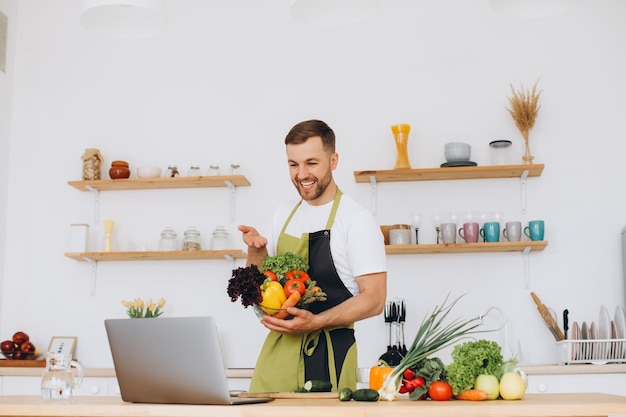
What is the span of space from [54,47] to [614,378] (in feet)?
11.6

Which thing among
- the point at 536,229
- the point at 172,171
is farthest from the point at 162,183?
the point at 536,229

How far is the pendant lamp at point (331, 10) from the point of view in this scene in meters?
2.59

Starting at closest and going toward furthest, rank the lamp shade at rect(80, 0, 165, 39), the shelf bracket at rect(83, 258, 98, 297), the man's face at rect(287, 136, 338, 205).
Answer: the man's face at rect(287, 136, 338, 205), the lamp shade at rect(80, 0, 165, 39), the shelf bracket at rect(83, 258, 98, 297)

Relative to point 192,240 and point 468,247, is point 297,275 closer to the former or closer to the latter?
point 468,247

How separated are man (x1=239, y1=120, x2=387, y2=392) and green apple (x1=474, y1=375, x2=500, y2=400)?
24.8 inches

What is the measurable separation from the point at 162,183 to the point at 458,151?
1587 mm

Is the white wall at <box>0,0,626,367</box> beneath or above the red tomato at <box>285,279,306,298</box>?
above

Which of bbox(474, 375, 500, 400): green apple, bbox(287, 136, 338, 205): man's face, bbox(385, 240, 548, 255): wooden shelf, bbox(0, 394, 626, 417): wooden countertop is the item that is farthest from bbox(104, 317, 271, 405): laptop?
bbox(385, 240, 548, 255): wooden shelf

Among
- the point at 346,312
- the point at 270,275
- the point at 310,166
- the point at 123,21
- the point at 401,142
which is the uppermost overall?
the point at 123,21

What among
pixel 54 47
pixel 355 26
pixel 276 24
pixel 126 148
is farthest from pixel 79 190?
pixel 355 26

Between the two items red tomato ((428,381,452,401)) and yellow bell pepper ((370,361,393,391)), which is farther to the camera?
yellow bell pepper ((370,361,393,391))

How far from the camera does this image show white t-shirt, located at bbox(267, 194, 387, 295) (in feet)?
8.25

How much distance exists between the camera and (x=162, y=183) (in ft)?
14.5

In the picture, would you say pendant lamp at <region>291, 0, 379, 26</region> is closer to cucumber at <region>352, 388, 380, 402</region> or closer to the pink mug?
cucumber at <region>352, 388, 380, 402</region>
